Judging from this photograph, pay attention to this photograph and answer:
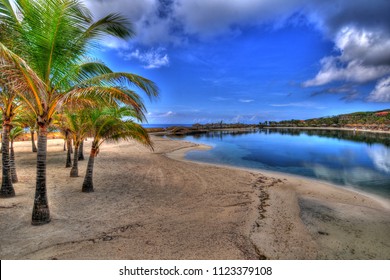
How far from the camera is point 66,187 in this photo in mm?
9414

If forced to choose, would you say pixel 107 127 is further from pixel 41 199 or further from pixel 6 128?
pixel 41 199

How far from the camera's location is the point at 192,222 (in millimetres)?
6344

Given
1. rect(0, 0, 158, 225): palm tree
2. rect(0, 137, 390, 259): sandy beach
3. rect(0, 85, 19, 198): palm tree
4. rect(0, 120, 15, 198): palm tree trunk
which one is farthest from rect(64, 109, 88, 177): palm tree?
rect(0, 0, 158, 225): palm tree

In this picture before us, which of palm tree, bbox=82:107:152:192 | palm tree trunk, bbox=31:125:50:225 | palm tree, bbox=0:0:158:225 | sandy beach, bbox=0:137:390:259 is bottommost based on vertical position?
sandy beach, bbox=0:137:390:259

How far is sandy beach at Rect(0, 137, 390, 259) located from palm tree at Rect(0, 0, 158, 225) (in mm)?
1287

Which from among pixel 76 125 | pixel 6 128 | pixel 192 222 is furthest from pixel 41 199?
pixel 76 125

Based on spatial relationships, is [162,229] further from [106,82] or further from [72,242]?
[106,82]

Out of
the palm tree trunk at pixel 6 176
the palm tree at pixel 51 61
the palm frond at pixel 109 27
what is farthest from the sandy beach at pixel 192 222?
the palm frond at pixel 109 27

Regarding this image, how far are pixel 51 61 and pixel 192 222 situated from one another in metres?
5.82

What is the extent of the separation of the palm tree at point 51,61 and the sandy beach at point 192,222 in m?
1.29

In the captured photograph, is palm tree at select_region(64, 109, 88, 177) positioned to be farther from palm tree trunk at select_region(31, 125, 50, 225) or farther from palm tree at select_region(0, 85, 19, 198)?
palm tree trunk at select_region(31, 125, 50, 225)

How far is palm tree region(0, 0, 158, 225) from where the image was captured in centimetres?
509

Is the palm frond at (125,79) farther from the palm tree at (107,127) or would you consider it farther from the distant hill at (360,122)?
the distant hill at (360,122)

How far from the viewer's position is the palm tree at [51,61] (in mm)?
5094
